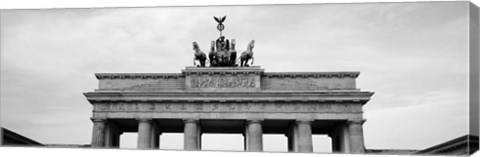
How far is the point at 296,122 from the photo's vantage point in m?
27.6

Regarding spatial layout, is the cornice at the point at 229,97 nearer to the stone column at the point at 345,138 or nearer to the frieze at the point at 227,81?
the frieze at the point at 227,81

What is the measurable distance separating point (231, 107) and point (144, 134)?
14.2ft

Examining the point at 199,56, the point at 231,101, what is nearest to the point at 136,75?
the point at 199,56

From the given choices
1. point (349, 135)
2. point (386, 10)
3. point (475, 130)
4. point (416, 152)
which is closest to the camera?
point (475, 130)

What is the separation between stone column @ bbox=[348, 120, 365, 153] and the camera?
26972mm

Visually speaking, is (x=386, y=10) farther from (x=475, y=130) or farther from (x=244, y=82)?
(x=244, y=82)

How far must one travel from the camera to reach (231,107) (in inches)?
1088

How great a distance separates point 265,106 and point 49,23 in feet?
34.9

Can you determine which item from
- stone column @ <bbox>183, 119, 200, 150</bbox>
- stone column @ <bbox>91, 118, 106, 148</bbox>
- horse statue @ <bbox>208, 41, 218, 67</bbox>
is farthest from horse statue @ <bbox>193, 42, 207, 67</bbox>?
stone column @ <bbox>91, 118, 106, 148</bbox>

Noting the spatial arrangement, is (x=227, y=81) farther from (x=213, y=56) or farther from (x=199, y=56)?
(x=199, y=56)

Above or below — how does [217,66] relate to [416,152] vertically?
above

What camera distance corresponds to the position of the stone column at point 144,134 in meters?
27.5

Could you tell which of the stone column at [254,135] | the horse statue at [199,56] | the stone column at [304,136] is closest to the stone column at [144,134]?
the horse statue at [199,56]

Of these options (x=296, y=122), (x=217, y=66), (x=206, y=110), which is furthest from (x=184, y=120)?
(x=296, y=122)
